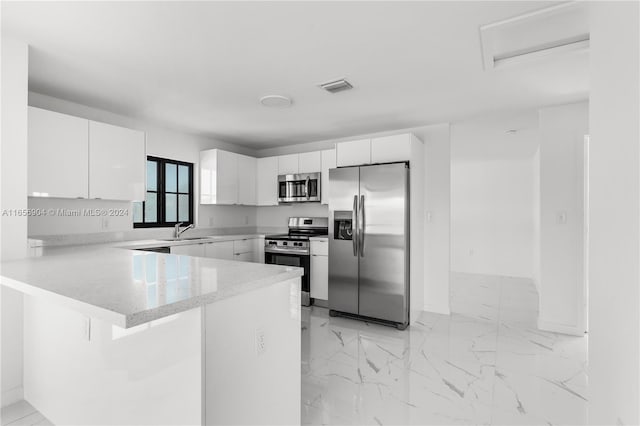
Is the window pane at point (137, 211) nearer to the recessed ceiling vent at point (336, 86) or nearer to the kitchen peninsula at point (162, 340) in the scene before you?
the kitchen peninsula at point (162, 340)

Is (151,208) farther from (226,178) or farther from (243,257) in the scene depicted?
(243,257)

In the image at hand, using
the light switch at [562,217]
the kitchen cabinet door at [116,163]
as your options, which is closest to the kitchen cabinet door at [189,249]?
the kitchen cabinet door at [116,163]

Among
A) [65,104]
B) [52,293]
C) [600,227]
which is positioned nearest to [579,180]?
[600,227]

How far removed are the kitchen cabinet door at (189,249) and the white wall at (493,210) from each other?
4.08 m

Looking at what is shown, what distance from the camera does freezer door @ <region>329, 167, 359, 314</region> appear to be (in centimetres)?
383

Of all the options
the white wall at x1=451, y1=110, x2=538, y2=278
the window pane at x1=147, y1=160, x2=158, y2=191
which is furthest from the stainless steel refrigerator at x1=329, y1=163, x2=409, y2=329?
the white wall at x1=451, y1=110, x2=538, y2=278

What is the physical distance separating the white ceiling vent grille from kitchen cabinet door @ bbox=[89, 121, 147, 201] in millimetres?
3257

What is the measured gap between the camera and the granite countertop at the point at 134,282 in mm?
1112

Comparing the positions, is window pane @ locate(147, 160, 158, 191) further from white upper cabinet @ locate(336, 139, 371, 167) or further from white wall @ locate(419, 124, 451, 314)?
white wall @ locate(419, 124, 451, 314)

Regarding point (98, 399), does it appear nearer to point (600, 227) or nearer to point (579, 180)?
point (600, 227)

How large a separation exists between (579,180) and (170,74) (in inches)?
156

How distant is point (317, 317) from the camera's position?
13.0ft

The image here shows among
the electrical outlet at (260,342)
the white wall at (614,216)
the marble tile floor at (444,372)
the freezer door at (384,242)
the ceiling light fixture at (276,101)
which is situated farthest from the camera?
the freezer door at (384,242)

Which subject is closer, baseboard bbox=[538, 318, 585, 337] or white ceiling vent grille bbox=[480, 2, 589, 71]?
white ceiling vent grille bbox=[480, 2, 589, 71]
